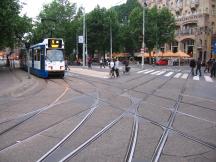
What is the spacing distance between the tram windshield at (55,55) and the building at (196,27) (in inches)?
2262

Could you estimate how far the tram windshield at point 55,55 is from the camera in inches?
1260

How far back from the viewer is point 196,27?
9012cm

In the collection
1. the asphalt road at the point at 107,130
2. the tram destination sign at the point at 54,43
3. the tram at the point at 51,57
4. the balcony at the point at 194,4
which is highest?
the balcony at the point at 194,4

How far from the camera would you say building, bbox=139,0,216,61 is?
88.3m

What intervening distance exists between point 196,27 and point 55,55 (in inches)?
2474

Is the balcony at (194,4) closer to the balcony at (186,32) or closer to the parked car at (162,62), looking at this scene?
the balcony at (186,32)

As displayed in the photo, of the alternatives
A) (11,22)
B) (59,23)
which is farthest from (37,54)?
(59,23)

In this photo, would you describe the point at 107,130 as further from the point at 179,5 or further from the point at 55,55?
the point at 179,5

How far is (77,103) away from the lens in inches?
651

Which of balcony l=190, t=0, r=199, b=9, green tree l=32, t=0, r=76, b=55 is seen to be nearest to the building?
balcony l=190, t=0, r=199, b=9

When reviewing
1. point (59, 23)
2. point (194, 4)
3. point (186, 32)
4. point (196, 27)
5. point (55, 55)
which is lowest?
point (55, 55)

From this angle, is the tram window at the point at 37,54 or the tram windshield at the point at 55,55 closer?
the tram windshield at the point at 55,55

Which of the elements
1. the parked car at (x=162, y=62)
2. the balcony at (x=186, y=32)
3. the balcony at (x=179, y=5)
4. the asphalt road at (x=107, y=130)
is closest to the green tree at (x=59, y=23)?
→ the parked car at (x=162, y=62)

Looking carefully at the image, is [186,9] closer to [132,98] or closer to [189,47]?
[189,47]
